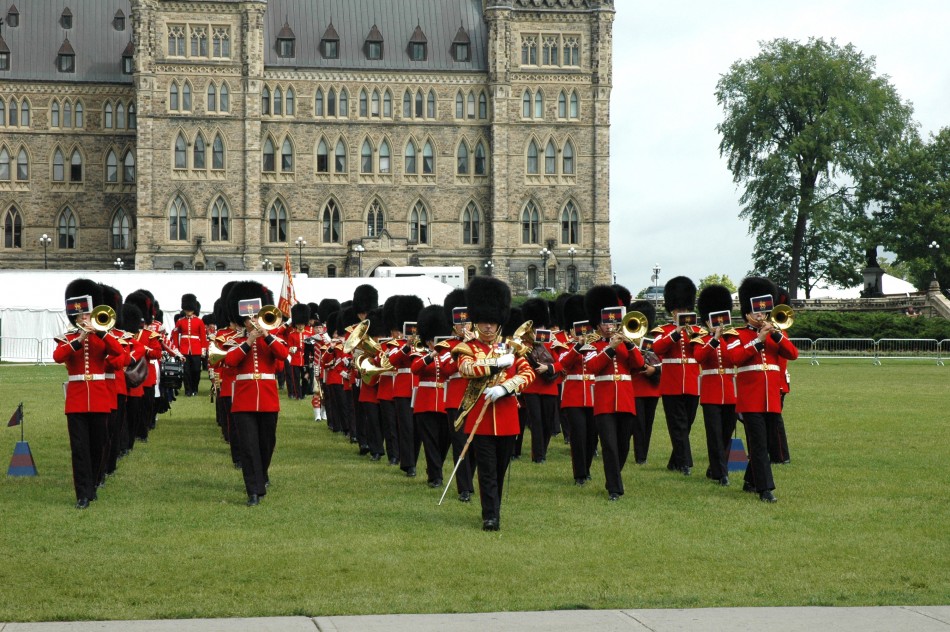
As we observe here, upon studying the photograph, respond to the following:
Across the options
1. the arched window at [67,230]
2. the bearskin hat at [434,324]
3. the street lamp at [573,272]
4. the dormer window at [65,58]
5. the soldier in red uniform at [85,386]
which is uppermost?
the dormer window at [65,58]

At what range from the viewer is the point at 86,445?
12.2 meters

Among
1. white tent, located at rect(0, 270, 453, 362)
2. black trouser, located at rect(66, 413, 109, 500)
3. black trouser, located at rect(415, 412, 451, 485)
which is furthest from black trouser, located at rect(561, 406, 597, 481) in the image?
white tent, located at rect(0, 270, 453, 362)

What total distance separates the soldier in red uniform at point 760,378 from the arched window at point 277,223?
6295cm

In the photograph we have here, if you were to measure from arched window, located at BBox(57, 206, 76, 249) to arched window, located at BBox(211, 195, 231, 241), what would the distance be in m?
9.65

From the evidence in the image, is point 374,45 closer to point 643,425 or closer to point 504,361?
point 643,425

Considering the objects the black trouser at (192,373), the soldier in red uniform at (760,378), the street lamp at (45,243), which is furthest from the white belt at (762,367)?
the street lamp at (45,243)

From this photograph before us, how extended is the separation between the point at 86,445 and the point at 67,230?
67628mm

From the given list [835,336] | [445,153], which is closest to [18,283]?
[835,336]

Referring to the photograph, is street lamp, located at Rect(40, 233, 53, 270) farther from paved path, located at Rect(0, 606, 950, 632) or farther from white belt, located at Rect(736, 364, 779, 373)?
paved path, located at Rect(0, 606, 950, 632)

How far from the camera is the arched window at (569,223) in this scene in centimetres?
7531

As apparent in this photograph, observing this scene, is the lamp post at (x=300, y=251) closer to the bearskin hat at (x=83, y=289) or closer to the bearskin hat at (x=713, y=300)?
the bearskin hat at (x=713, y=300)

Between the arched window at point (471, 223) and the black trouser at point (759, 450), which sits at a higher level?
the arched window at point (471, 223)

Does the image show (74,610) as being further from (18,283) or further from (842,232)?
(842,232)

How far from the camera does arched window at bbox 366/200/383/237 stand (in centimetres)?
7506
